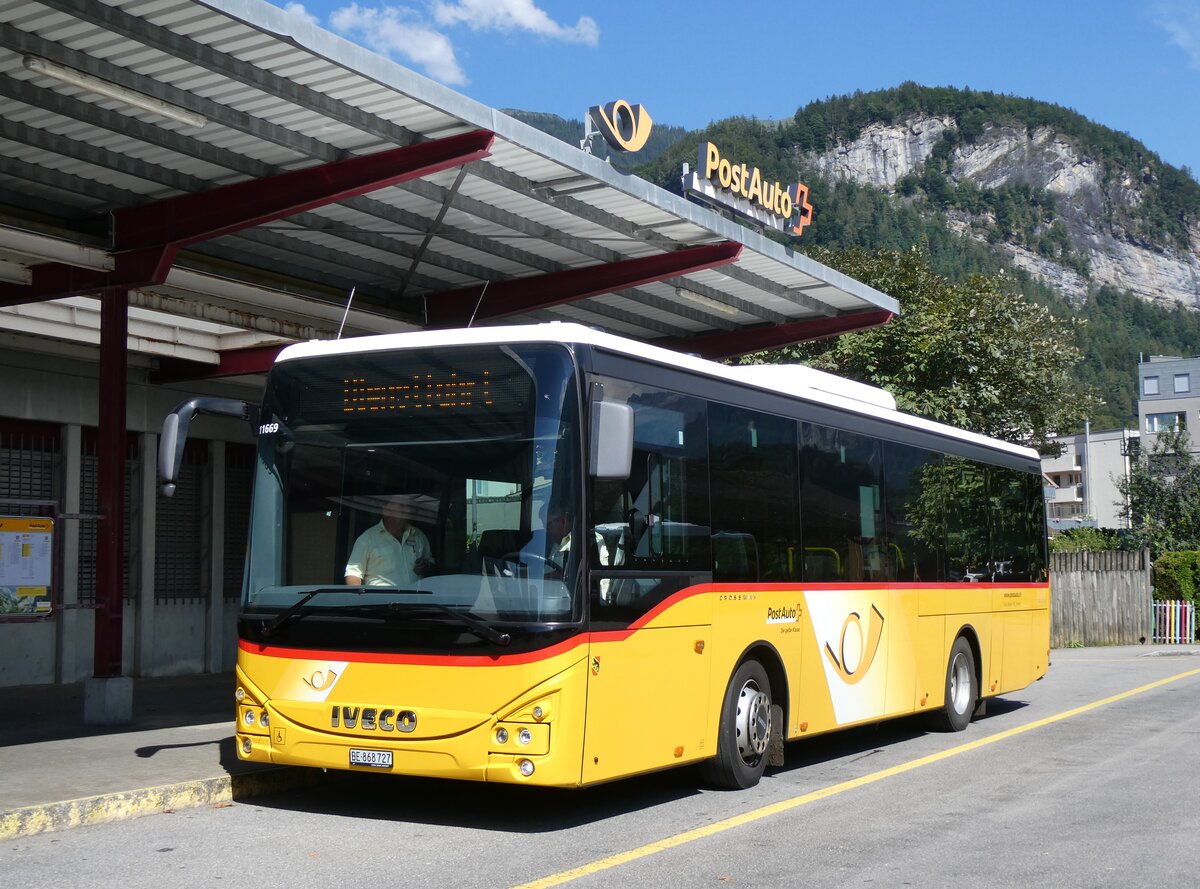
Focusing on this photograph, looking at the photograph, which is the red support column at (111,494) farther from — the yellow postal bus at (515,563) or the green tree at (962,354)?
the green tree at (962,354)

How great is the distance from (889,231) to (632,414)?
157m

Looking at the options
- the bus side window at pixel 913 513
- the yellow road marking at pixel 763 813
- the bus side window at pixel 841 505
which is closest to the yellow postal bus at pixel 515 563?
the yellow road marking at pixel 763 813

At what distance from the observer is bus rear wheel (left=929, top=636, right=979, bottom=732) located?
555 inches

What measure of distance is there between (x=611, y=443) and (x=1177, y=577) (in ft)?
A: 102

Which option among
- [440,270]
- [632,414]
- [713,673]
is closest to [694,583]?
[713,673]

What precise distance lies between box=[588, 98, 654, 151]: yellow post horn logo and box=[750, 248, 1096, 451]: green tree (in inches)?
527

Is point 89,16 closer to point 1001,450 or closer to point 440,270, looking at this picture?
point 440,270

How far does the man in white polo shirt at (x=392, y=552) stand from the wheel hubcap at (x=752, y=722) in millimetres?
2840

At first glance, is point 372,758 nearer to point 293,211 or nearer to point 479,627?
point 479,627

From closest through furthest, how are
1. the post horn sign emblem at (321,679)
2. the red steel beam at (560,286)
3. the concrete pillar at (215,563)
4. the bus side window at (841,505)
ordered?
the post horn sign emblem at (321,679) → the bus side window at (841,505) → the red steel beam at (560,286) → the concrete pillar at (215,563)

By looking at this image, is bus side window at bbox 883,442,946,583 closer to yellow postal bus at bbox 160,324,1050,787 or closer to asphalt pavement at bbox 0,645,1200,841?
yellow postal bus at bbox 160,324,1050,787

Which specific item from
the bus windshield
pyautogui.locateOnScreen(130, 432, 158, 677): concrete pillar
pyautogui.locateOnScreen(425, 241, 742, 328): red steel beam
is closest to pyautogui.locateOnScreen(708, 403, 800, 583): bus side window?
the bus windshield

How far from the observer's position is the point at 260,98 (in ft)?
35.0

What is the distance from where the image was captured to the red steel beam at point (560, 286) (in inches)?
602
